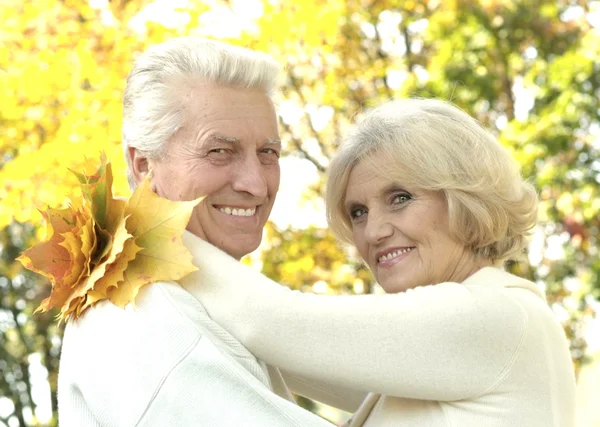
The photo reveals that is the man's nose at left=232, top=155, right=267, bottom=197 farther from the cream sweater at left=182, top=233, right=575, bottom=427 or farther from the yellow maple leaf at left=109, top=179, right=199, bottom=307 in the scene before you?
the yellow maple leaf at left=109, top=179, right=199, bottom=307

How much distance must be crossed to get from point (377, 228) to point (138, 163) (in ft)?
2.42

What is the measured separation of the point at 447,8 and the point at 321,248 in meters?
2.24

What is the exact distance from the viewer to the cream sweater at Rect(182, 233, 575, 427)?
2127 millimetres

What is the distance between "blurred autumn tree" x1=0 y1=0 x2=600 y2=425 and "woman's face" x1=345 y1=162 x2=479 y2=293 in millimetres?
2842

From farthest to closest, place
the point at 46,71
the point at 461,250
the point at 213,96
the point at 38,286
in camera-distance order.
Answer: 1. the point at 38,286
2. the point at 46,71
3. the point at 461,250
4. the point at 213,96

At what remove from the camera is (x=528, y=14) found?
761 centimetres

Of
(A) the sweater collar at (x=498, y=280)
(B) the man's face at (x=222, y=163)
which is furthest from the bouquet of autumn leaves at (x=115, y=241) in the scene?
(A) the sweater collar at (x=498, y=280)

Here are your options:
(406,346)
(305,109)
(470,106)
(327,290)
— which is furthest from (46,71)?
(406,346)

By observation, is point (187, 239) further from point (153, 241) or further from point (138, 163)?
point (138, 163)

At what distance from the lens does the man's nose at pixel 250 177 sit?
246 centimetres

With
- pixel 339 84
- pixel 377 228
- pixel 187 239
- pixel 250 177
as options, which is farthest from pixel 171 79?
pixel 339 84

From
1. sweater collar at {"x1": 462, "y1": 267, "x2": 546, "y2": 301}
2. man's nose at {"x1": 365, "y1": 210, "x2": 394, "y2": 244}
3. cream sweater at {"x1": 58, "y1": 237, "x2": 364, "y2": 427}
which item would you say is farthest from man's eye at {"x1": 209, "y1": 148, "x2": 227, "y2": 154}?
sweater collar at {"x1": 462, "y1": 267, "x2": 546, "y2": 301}

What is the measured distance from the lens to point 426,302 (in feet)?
7.27

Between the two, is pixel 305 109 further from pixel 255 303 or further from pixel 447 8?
pixel 255 303
